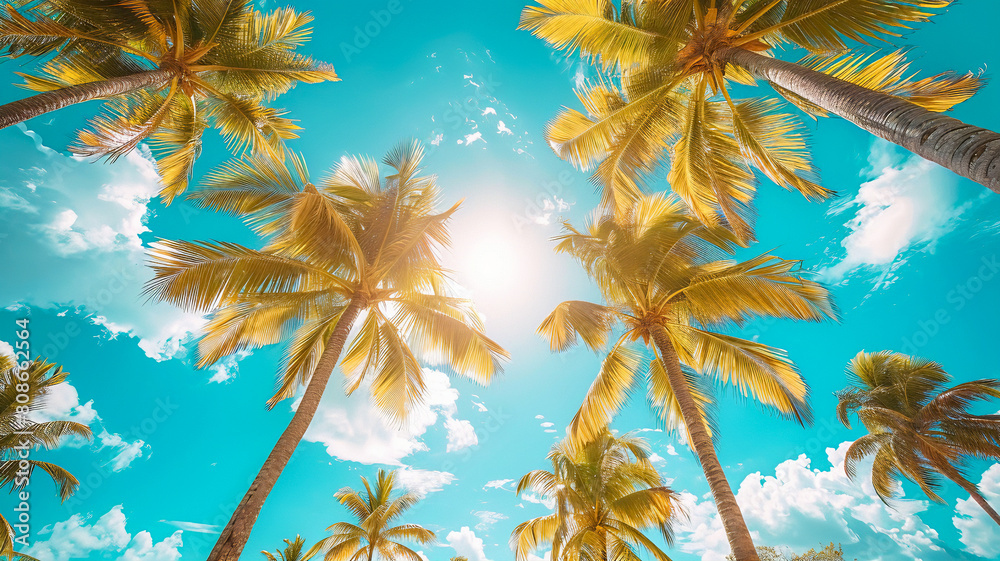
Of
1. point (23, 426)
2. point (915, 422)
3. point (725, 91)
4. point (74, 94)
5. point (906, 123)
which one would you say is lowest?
point (906, 123)

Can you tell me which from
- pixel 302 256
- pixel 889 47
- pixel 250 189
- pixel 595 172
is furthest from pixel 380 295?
pixel 889 47

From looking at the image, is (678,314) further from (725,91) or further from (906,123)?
(906,123)

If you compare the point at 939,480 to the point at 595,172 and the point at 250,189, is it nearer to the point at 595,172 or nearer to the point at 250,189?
the point at 595,172

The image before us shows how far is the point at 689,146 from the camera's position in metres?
7.75

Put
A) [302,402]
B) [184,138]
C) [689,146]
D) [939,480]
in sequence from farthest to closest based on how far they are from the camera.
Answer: [939,480], [184,138], [689,146], [302,402]

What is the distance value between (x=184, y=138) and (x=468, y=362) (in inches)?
331

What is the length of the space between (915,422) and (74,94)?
2269cm

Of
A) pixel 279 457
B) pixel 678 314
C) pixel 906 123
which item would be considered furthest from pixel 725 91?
pixel 279 457

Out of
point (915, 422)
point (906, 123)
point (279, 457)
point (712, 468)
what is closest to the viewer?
point (906, 123)

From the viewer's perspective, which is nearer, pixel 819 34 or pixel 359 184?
pixel 819 34

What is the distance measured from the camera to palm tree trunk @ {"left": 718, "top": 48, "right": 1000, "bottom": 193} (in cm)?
278

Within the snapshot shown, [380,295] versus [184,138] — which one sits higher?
[184,138]

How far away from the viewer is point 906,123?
3.50 meters

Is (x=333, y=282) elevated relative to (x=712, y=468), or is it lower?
elevated
